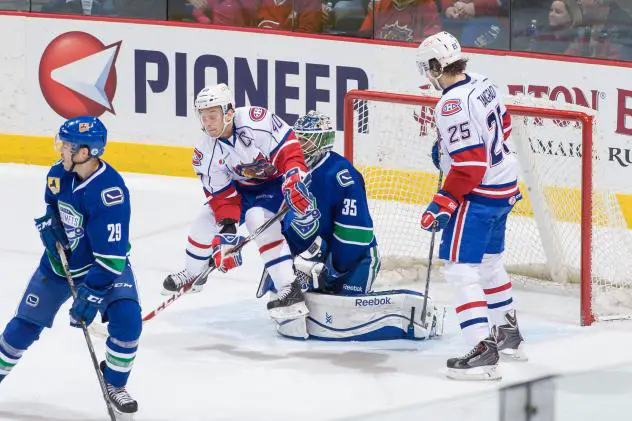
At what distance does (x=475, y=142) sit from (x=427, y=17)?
283 centimetres

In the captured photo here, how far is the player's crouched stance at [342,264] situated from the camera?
5.03 m

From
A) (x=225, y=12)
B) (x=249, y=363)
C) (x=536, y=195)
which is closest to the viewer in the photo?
(x=249, y=363)

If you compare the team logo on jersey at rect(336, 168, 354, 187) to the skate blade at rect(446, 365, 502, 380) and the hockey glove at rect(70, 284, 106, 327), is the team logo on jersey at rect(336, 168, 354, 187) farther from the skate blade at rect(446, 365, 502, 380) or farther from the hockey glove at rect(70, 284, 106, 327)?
the hockey glove at rect(70, 284, 106, 327)

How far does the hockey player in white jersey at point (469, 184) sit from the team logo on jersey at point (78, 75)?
12.2ft

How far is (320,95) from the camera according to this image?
7.48m

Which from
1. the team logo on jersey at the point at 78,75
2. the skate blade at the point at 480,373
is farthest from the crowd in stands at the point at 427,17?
the skate blade at the point at 480,373

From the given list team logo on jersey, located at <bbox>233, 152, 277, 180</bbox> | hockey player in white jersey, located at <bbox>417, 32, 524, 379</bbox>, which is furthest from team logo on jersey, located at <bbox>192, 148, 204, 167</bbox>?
hockey player in white jersey, located at <bbox>417, 32, 524, 379</bbox>

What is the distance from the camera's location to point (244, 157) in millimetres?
5090

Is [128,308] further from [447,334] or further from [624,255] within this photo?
[624,255]

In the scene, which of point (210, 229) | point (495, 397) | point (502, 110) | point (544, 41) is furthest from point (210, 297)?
point (495, 397)

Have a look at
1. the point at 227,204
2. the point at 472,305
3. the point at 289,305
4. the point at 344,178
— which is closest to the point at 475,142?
the point at 472,305

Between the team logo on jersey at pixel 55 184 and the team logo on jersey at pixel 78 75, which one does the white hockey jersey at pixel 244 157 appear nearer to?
the team logo on jersey at pixel 55 184

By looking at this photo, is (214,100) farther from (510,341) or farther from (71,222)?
(510,341)

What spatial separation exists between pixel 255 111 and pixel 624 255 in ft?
5.28
